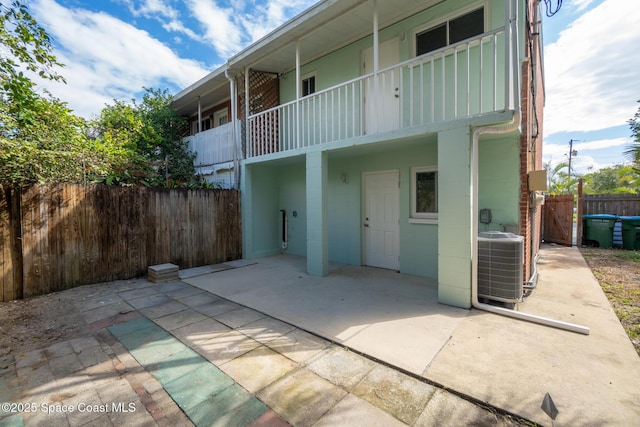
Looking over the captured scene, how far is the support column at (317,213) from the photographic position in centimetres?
595

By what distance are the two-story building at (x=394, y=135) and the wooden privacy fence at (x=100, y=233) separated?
126cm

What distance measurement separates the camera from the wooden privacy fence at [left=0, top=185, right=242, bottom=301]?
4.70 metres

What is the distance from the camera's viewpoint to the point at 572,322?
3.52 meters

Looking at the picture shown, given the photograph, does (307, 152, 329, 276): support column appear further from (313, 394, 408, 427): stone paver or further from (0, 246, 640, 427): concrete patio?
(313, 394, 408, 427): stone paver

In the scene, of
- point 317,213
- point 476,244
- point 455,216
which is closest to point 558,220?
point 476,244

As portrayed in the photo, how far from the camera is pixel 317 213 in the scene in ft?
19.7

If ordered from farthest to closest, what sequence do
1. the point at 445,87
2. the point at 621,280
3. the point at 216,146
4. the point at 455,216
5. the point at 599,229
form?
the point at 599,229, the point at 216,146, the point at 621,280, the point at 445,87, the point at 455,216

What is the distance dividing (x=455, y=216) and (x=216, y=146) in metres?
7.93

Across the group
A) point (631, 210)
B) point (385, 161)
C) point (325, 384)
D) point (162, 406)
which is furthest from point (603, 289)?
point (631, 210)

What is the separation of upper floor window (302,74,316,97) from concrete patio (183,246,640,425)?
17.9 ft

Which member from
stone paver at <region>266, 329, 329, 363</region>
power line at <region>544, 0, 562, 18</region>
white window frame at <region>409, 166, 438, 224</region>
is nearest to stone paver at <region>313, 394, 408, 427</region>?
stone paver at <region>266, 329, 329, 363</region>

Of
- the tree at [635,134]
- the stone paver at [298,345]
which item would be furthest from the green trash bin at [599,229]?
the stone paver at [298,345]

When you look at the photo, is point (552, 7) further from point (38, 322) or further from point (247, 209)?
point (38, 322)

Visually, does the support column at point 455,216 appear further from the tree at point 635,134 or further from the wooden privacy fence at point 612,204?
the tree at point 635,134
